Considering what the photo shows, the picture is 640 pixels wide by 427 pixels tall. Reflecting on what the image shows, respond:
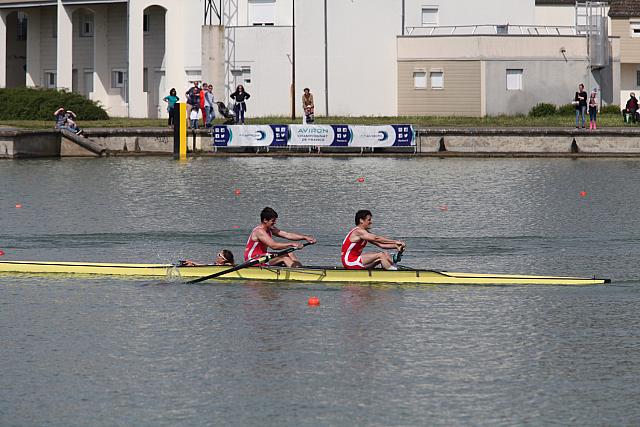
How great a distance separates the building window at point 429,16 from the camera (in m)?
65.0

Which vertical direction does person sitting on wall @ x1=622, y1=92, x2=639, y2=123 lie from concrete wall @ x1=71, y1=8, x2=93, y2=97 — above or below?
below

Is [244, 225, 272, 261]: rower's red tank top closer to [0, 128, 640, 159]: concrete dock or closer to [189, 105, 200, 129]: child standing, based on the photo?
[0, 128, 640, 159]: concrete dock

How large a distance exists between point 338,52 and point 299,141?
12.0 metres

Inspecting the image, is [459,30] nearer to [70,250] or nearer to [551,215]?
[551,215]

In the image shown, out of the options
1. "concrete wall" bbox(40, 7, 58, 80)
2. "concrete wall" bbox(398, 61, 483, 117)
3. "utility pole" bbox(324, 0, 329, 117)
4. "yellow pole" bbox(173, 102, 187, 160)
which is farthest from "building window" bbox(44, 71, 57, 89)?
"yellow pole" bbox(173, 102, 187, 160)

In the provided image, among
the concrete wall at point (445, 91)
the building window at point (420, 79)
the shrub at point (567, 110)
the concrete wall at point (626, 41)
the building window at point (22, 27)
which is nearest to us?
the shrub at point (567, 110)

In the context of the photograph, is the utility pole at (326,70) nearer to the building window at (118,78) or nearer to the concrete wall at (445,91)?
the concrete wall at (445,91)

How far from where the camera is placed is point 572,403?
14695mm

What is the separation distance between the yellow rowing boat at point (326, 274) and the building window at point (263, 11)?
140 ft

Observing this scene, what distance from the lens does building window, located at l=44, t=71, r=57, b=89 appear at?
237 feet

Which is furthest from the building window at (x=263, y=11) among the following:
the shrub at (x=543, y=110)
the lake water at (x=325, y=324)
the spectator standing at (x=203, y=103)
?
the lake water at (x=325, y=324)

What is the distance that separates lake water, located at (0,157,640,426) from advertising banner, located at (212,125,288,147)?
→ 15.5 meters

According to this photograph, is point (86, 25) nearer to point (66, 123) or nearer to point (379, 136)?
point (66, 123)

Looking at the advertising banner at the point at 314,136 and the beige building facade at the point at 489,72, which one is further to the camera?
the beige building facade at the point at 489,72
